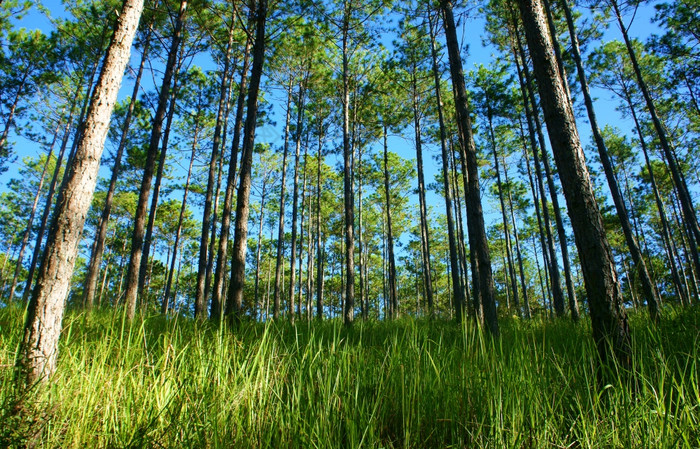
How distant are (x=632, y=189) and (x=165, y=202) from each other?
104ft

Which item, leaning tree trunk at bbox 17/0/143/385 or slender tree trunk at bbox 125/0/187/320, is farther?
slender tree trunk at bbox 125/0/187/320

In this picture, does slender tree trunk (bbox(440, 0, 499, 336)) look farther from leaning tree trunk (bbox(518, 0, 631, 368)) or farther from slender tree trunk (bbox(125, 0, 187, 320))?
slender tree trunk (bbox(125, 0, 187, 320))

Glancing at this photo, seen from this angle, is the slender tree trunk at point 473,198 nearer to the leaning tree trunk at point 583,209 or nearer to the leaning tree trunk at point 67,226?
the leaning tree trunk at point 583,209

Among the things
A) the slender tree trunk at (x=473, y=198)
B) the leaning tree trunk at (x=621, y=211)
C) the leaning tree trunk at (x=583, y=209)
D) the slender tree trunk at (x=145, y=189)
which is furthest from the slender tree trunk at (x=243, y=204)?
the leaning tree trunk at (x=621, y=211)

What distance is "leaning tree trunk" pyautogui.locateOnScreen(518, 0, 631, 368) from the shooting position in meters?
2.42

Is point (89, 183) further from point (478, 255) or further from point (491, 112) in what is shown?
point (491, 112)

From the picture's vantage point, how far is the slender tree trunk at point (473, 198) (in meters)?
5.01

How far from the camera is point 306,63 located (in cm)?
1555

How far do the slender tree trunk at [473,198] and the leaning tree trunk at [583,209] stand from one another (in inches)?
93.8

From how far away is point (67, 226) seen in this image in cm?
237

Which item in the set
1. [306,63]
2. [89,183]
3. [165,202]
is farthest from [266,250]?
[89,183]

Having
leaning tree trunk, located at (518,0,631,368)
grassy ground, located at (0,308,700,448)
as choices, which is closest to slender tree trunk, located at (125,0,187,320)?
grassy ground, located at (0,308,700,448)

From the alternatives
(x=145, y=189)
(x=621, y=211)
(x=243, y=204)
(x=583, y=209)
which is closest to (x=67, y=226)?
(x=243, y=204)

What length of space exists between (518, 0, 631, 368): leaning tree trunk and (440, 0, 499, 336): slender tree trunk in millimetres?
2382
